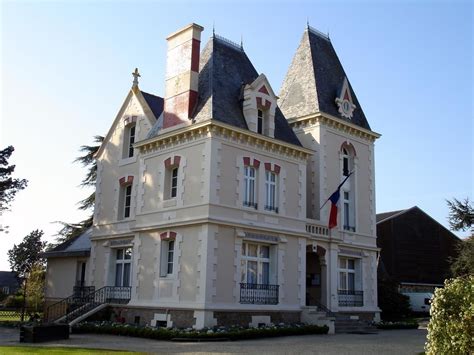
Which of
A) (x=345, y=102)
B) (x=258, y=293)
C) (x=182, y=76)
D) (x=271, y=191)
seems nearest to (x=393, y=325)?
(x=258, y=293)

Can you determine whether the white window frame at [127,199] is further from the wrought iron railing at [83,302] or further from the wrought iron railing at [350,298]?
the wrought iron railing at [350,298]

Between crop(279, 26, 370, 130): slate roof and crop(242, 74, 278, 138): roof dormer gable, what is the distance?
13.3ft

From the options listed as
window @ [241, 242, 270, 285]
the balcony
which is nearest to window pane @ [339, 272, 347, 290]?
the balcony

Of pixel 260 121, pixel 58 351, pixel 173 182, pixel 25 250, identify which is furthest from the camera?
pixel 25 250

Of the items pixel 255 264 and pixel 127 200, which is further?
pixel 127 200

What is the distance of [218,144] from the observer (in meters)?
23.1

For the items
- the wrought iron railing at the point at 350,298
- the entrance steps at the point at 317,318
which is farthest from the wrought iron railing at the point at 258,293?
the wrought iron railing at the point at 350,298

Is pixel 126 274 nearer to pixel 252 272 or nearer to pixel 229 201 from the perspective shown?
pixel 252 272

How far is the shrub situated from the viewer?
450 inches

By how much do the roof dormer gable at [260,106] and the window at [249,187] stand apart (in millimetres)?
1798

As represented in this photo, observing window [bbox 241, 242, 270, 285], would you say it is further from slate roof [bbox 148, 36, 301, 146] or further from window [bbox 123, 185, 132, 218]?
window [bbox 123, 185, 132, 218]

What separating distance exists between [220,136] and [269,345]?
29.5 feet

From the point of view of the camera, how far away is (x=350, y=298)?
28.5 metres

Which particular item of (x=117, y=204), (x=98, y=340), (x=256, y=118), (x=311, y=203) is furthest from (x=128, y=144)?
(x=98, y=340)
